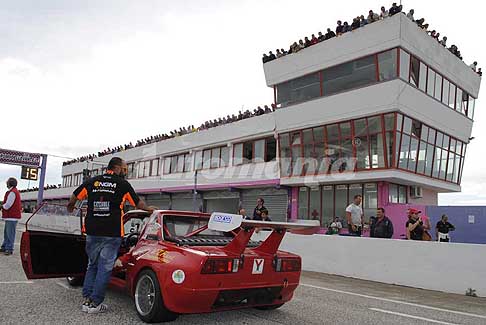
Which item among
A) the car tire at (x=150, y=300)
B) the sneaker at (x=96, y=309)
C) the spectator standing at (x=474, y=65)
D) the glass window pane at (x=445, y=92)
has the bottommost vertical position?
the sneaker at (x=96, y=309)

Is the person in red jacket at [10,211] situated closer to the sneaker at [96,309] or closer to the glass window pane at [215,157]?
the sneaker at [96,309]

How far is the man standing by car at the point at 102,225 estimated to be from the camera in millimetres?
4742

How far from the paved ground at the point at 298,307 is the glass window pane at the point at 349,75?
11.3 meters

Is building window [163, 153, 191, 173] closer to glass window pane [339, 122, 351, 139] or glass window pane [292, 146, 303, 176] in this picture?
glass window pane [292, 146, 303, 176]

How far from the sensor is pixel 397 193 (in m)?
18.2

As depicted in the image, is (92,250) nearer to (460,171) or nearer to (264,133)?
(264,133)

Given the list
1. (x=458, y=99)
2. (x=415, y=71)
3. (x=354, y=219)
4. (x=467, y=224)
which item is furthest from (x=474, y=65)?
(x=354, y=219)

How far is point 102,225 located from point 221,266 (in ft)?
5.13

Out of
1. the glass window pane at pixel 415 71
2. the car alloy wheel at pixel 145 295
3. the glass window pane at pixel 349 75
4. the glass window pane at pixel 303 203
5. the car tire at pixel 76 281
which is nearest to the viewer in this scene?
the car alloy wheel at pixel 145 295

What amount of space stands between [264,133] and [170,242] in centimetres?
1822

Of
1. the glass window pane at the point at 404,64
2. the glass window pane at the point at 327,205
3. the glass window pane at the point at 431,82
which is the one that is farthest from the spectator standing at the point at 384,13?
the glass window pane at the point at 327,205

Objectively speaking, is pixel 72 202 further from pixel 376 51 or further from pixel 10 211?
pixel 376 51

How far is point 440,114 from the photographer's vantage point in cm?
1905

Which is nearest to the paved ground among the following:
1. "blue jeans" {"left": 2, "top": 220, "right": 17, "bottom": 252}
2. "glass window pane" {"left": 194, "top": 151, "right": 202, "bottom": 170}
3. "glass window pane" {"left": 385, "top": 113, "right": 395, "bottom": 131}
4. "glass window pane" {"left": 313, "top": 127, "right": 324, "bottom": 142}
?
"blue jeans" {"left": 2, "top": 220, "right": 17, "bottom": 252}
